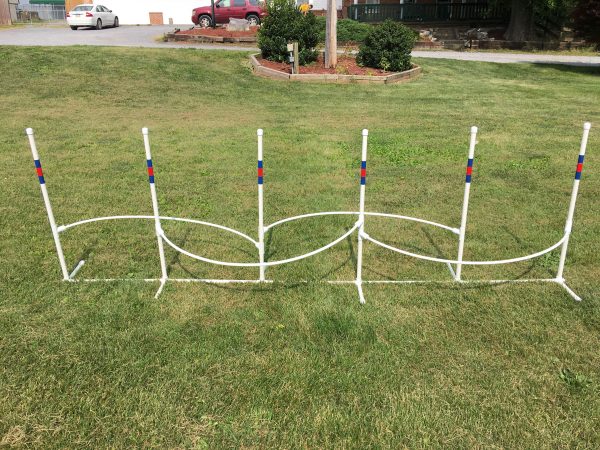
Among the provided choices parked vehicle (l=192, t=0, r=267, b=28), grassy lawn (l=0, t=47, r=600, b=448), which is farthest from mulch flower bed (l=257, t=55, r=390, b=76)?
parked vehicle (l=192, t=0, r=267, b=28)

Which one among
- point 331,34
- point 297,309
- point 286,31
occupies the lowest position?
point 297,309

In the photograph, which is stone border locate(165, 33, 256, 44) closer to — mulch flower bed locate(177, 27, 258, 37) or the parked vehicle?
mulch flower bed locate(177, 27, 258, 37)

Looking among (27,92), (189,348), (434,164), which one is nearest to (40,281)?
(189,348)

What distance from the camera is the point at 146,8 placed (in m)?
40.0

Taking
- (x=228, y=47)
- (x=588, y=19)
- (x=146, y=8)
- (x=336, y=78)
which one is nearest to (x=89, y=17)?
(x=146, y=8)

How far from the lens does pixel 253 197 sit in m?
6.80

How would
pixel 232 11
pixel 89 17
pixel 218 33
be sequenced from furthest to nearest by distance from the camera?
pixel 89 17, pixel 232 11, pixel 218 33

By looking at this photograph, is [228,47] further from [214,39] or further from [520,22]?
[520,22]

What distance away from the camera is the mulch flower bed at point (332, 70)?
16734 mm

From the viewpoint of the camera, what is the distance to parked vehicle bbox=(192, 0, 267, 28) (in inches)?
1114

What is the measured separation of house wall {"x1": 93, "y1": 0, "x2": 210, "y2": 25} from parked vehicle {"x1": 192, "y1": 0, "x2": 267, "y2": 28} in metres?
12.7

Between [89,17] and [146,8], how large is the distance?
10351mm

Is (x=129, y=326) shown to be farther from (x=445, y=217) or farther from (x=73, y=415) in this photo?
(x=445, y=217)

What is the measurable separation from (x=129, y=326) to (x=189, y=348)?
617mm
